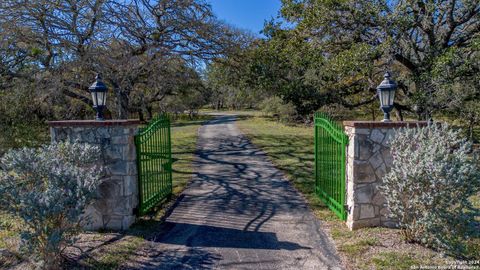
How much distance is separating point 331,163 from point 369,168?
108 cm

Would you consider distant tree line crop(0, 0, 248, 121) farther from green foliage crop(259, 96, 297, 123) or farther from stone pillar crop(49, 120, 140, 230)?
green foliage crop(259, 96, 297, 123)

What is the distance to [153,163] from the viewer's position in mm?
5934

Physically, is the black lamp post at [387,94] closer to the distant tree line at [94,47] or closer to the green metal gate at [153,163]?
the green metal gate at [153,163]

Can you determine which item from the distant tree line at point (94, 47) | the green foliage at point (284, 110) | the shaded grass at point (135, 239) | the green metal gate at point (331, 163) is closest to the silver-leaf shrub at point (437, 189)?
the green metal gate at point (331, 163)

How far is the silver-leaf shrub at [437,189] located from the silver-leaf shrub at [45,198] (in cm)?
374

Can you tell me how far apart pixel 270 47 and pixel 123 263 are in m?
8.77

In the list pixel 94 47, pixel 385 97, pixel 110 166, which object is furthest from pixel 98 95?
pixel 385 97

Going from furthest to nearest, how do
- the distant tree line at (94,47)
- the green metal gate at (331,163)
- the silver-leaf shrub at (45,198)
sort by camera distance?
the distant tree line at (94,47), the green metal gate at (331,163), the silver-leaf shrub at (45,198)

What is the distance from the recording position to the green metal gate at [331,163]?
507cm

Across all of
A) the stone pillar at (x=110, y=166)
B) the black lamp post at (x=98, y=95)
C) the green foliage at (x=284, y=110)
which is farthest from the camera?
the green foliage at (x=284, y=110)

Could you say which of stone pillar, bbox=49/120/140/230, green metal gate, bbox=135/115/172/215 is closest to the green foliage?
green metal gate, bbox=135/115/172/215

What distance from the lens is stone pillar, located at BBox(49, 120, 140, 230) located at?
4.77m

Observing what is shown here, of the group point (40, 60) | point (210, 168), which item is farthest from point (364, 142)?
point (40, 60)

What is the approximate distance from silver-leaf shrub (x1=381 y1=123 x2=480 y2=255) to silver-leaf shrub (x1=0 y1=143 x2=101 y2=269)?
374cm
